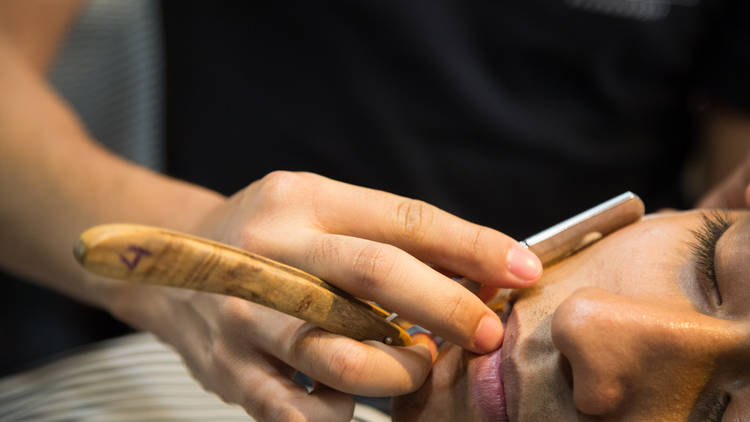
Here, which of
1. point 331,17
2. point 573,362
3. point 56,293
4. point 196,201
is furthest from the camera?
point 56,293

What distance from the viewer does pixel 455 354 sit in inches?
21.4

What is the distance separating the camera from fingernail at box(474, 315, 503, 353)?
0.50m

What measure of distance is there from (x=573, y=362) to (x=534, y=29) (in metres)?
0.67

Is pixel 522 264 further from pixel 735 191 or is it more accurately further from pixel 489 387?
pixel 735 191

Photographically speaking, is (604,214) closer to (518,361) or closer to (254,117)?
(518,361)

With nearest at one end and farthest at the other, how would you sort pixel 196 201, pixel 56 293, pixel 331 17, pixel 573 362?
pixel 573 362 → pixel 196 201 → pixel 331 17 → pixel 56 293

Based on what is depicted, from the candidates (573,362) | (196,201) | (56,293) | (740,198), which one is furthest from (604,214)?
(56,293)

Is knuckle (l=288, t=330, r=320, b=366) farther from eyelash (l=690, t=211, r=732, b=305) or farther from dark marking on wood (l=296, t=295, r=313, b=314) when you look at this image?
eyelash (l=690, t=211, r=732, b=305)

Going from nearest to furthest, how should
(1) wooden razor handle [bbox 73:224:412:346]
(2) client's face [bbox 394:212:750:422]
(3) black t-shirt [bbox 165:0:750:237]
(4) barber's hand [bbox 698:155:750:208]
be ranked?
(1) wooden razor handle [bbox 73:224:412:346]
(2) client's face [bbox 394:212:750:422]
(4) barber's hand [bbox 698:155:750:208]
(3) black t-shirt [bbox 165:0:750:237]

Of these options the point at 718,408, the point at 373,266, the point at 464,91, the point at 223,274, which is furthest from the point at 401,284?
the point at 464,91

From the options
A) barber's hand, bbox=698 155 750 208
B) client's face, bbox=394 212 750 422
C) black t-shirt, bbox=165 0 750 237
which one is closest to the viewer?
client's face, bbox=394 212 750 422

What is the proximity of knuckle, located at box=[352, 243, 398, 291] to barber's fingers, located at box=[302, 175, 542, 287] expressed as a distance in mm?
35

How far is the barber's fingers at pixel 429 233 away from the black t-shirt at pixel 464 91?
512mm

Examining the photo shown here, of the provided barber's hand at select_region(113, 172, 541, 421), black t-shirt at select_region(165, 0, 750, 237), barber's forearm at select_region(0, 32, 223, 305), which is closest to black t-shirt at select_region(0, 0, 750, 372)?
black t-shirt at select_region(165, 0, 750, 237)
